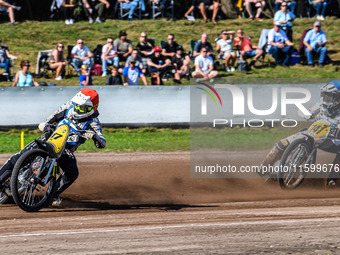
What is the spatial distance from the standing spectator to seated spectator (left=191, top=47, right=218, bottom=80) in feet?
21.9

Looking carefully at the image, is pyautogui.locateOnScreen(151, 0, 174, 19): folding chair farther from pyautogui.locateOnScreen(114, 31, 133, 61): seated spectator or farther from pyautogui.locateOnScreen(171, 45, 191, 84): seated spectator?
pyautogui.locateOnScreen(171, 45, 191, 84): seated spectator

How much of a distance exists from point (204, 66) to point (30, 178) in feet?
31.7

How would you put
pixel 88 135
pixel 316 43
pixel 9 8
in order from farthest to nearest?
pixel 9 8, pixel 316 43, pixel 88 135

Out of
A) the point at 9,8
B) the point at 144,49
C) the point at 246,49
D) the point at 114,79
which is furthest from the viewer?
the point at 9,8

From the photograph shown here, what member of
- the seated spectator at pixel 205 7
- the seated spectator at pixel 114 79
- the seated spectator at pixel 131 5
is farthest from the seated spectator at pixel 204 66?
the seated spectator at pixel 131 5

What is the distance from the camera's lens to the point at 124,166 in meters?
12.0

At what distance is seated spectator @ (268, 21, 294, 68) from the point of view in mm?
18422

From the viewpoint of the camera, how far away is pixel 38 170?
26.2ft

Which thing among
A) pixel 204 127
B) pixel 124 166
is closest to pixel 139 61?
pixel 204 127

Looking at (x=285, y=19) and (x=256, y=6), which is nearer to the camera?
(x=285, y=19)

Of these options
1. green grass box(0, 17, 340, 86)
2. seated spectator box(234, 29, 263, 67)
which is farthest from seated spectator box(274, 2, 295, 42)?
green grass box(0, 17, 340, 86)

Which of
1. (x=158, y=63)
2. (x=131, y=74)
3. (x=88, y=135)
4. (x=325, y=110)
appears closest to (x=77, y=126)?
(x=88, y=135)

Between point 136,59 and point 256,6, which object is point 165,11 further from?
point 136,59

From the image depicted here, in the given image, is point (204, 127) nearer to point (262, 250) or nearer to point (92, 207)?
point (92, 207)
